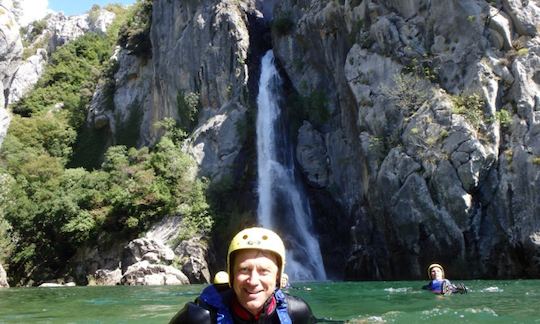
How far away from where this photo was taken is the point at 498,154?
21.9 meters

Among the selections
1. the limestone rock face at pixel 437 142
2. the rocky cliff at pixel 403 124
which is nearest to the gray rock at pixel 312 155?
the rocky cliff at pixel 403 124

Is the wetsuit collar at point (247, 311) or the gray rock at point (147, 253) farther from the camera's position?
the gray rock at point (147, 253)

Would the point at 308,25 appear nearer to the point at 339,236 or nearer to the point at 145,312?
the point at 339,236

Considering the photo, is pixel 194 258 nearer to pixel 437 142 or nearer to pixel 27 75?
pixel 437 142

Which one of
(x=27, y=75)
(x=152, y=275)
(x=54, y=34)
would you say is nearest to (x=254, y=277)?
(x=152, y=275)

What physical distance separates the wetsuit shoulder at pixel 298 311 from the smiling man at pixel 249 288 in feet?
0.47

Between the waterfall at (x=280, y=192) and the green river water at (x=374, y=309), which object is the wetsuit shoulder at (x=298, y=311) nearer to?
the green river water at (x=374, y=309)

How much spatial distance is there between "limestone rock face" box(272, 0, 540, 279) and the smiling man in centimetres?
1975

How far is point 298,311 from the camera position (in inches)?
126

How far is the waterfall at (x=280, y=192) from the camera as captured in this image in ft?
92.3

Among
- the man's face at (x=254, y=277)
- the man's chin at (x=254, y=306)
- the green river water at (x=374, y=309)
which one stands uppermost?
the man's face at (x=254, y=277)

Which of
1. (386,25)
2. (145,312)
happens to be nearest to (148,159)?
(386,25)

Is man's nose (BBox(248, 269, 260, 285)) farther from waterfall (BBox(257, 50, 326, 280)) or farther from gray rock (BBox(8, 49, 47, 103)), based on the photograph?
gray rock (BBox(8, 49, 47, 103))

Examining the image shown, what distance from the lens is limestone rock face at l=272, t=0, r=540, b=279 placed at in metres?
21.2
